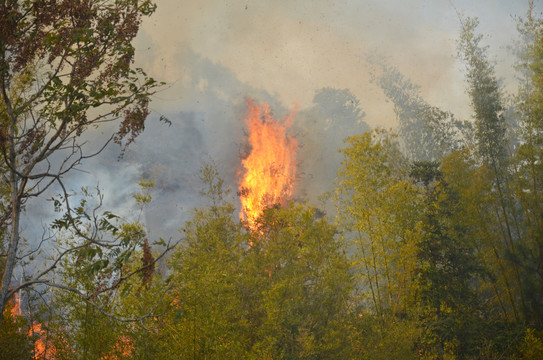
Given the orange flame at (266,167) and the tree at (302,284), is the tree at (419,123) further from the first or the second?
the tree at (302,284)

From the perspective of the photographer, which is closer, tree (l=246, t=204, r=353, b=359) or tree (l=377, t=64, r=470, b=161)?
tree (l=246, t=204, r=353, b=359)

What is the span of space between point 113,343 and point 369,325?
8210 millimetres

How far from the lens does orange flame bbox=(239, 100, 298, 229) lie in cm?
3253

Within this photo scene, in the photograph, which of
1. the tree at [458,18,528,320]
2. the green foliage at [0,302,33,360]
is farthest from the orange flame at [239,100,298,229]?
the green foliage at [0,302,33,360]

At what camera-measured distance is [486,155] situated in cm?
2450

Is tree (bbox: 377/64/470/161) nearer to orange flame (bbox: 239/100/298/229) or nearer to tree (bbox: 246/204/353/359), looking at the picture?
orange flame (bbox: 239/100/298/229)

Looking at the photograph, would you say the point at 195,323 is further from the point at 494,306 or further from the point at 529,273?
the point at 494,306

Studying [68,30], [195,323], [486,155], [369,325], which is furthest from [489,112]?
[68,30]

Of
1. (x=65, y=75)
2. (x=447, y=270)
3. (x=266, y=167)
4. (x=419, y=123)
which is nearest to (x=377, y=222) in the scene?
(x=447, y=270)

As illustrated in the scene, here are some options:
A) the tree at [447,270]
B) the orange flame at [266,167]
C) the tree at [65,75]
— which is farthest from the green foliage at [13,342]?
the orange flame at [266,167]

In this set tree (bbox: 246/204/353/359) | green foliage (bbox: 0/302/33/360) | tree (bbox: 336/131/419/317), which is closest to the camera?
green foliage (bbox: 0/302/33/360)

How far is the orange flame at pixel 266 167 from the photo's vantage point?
32531 mm

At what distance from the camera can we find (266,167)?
3628 cm

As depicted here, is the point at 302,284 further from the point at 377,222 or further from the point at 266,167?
the point at 266,167
